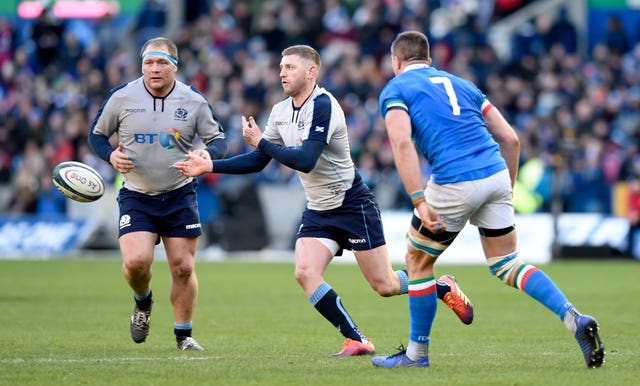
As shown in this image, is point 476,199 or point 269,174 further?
point 269,174

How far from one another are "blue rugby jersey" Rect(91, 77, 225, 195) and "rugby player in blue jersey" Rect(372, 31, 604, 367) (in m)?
2.24

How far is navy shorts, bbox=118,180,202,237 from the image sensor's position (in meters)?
10.1

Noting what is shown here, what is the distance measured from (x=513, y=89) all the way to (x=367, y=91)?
10.5ft

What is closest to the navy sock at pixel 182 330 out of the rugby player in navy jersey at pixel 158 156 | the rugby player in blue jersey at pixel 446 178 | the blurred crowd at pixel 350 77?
the rugby player in navy jersey at pixel 158 156

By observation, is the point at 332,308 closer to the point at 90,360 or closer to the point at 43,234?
the point at 90,360

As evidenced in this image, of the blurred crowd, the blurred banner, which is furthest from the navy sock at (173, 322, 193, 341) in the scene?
the blurred banner

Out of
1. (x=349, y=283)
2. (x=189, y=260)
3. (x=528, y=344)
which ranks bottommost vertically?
(x=349, y=283)

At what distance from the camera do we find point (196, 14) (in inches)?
1303

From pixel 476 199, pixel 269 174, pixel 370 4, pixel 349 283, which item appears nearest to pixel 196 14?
pixel 370 4

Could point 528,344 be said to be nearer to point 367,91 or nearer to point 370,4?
point 367,91

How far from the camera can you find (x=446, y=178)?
8.44 metres

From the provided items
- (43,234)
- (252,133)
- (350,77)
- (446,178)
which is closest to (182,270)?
(252,133)

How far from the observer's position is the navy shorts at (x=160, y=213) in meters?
10.1

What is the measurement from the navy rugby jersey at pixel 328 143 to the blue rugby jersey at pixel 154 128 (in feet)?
2.14
